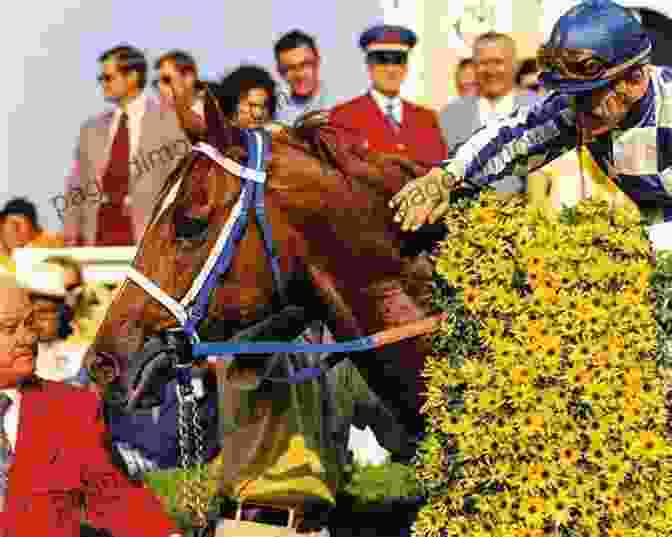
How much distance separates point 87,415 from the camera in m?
5.45

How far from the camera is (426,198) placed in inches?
216

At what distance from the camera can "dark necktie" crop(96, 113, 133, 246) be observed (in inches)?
373

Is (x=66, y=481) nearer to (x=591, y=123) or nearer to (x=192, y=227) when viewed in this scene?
(x=192, y=227)

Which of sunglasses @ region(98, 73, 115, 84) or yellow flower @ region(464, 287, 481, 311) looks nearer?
yellow flower @ region(464, 287, 481, 311)

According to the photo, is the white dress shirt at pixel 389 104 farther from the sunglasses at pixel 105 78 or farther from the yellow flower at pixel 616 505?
the yellow flower at pixel 616 505

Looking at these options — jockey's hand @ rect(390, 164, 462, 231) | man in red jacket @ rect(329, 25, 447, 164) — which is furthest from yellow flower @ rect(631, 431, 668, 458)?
man in red jacket @ rect(329, 25, 447, 164)

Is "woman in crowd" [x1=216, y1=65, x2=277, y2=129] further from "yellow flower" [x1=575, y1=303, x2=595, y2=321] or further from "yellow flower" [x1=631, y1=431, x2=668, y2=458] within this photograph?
"yellow flower" [x1=631, y1=431, x2=668, y2=458]

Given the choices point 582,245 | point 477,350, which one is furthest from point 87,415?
point 582,245

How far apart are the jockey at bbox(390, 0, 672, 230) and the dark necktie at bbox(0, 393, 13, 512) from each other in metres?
1.38

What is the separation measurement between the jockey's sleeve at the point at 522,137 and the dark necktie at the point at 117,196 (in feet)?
13.4

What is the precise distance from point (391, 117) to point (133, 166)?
5.02 feet

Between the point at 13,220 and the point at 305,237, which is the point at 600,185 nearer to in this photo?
the point at 305,237

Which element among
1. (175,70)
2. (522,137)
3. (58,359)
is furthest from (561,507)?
(175,70)

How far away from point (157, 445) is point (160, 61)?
89.1 inches
